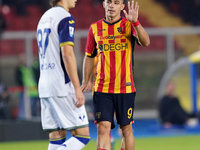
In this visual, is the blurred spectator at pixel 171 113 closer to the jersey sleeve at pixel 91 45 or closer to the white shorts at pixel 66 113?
the jersey sleeve at pixel 91 45

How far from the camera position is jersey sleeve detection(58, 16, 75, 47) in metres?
3.62

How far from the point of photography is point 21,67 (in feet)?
34.2

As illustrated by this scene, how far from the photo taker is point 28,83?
33.4 ft

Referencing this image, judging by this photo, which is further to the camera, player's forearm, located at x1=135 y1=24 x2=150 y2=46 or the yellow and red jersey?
the yellow and red jersey

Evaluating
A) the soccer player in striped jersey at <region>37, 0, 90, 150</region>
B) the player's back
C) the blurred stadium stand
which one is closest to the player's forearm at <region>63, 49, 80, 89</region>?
the soccer player in striped jersey at <region>37, 0, 90, 150</region>

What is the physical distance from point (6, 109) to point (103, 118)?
18.8 ft

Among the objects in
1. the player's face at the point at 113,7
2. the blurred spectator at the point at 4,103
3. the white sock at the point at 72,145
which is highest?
the player's face at the point at 113,7

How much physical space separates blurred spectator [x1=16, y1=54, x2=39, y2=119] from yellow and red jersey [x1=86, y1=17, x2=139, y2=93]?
5.47 meters

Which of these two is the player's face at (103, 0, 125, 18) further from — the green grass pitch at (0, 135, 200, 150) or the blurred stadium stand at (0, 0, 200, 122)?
the blurred stadium stand at (0, 0, 200, 122)

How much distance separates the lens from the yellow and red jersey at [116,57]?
4465 millimetres

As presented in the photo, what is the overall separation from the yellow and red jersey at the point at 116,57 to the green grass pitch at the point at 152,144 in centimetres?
261

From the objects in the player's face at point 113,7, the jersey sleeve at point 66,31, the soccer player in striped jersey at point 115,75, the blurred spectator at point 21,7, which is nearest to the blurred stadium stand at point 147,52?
the blurred spectator at point 21,7

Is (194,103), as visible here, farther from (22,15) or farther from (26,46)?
(22,15)

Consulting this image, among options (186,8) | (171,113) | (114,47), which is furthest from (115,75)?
(186,8)
